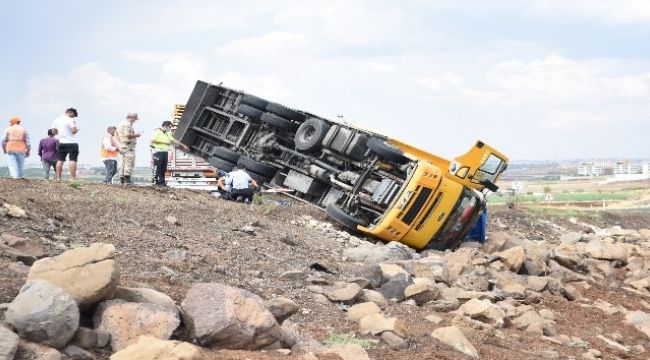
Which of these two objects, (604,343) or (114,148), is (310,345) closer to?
(604,343)

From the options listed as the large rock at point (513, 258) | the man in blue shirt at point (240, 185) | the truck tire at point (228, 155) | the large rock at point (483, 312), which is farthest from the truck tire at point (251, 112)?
the large rock at point (483, 312)

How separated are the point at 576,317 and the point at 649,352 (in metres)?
1.25

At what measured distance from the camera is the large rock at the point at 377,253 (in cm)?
1211

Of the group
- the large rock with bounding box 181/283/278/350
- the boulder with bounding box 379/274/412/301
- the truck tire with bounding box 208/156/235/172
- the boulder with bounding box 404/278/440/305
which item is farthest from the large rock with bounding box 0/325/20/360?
the truck tire with bounding box 208/156/235/172

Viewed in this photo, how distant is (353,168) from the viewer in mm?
15078

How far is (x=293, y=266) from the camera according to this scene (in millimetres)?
10164

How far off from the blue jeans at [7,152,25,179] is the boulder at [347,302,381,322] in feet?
29.9

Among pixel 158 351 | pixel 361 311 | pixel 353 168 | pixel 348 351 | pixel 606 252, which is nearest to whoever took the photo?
pixel 158 351

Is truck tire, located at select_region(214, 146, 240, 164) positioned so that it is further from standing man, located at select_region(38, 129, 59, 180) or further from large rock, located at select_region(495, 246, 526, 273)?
large rock, located at select_region(495, 246, 526, 273)

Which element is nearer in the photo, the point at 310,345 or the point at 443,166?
the point at 310,345

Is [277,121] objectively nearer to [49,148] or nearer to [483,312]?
[49,148]

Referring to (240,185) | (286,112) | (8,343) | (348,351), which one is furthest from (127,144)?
(8,343)

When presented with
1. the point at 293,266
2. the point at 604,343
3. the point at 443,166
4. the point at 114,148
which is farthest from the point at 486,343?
the point at 114,148

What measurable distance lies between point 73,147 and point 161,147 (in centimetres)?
187
